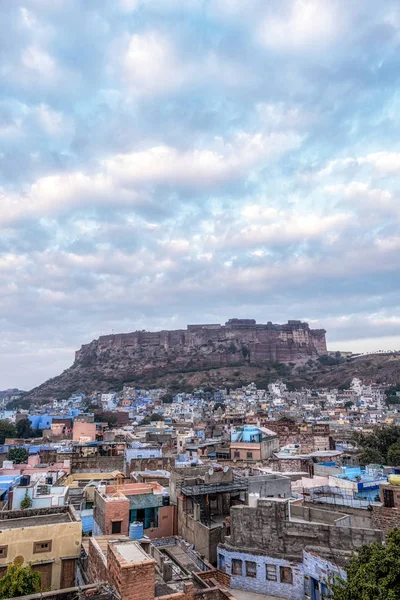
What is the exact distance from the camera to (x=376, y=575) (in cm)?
841

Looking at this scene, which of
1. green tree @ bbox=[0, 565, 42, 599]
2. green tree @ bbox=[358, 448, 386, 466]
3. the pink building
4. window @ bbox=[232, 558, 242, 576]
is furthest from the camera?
the pink building

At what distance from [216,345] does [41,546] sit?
506ft

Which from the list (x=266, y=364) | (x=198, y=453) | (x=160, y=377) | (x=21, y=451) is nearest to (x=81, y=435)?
(x=21, y=451)

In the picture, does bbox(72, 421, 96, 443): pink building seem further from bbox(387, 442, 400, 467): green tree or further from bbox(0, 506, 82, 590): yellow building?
bbox(0, 506, 82, 590): yellow building

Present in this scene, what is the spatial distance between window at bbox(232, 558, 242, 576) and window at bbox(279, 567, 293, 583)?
59.3 inches

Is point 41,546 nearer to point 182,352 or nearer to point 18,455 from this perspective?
point 18,455

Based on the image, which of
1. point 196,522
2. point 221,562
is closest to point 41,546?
point 221,562

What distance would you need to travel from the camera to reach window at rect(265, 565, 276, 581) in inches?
563

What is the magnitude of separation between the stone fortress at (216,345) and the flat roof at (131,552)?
14556 cm

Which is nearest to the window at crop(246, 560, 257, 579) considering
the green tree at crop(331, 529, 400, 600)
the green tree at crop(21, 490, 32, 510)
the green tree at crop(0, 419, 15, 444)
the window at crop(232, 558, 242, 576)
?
the window at crop(232, 558, 242, 576)

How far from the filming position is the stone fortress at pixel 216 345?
525 ft

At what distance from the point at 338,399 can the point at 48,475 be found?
82880 millimetres

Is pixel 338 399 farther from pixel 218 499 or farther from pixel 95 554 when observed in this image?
pixel 95 554

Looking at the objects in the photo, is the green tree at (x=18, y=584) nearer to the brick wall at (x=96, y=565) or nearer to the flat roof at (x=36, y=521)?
the brick wall at (x=96, y=565)
